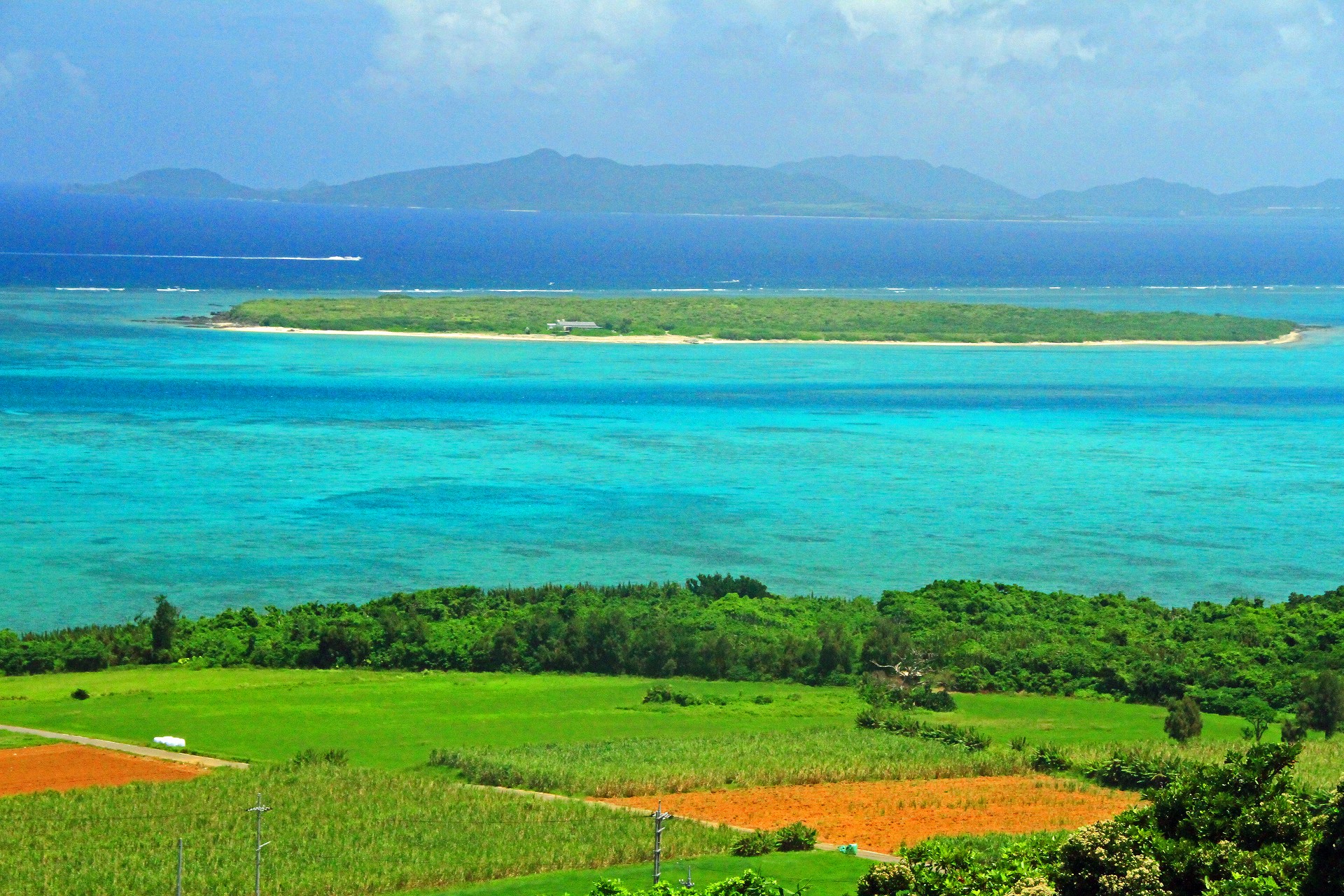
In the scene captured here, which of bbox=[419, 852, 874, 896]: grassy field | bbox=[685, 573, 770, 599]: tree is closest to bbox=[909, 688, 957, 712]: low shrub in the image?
bbox=[685, 573, 770, 599]: tree

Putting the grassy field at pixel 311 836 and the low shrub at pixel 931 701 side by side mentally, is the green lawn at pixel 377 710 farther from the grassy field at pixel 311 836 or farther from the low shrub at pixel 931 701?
the grassy field at pixel 311 836

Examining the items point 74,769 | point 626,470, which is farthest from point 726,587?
point 74,769

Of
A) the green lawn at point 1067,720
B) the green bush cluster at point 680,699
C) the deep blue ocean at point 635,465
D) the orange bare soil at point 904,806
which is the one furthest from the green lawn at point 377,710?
the deep blue ocean at point 635,465

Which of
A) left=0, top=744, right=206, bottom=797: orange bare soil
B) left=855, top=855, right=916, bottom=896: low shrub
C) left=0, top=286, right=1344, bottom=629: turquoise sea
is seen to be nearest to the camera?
left=855, top=855, right=916, bottom=896: low shrub

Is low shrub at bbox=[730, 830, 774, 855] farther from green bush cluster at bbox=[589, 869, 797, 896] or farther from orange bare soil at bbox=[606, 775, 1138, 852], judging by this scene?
green bush cluster at bbox=[589, 869, 797, 896]

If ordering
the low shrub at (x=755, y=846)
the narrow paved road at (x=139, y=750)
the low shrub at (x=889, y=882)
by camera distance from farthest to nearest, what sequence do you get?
1. the narrow paved road at (x=139, y=750)
2. the low shrub at (x=755, y=846)
3. the low shrub at (x=889, y=882)

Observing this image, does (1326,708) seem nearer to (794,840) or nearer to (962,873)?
(794,840)

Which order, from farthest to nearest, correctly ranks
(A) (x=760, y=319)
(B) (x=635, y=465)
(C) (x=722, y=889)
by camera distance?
(A) (x=760, y=319), (B) (x=635, y=465), (C) (x=722, y=889)
